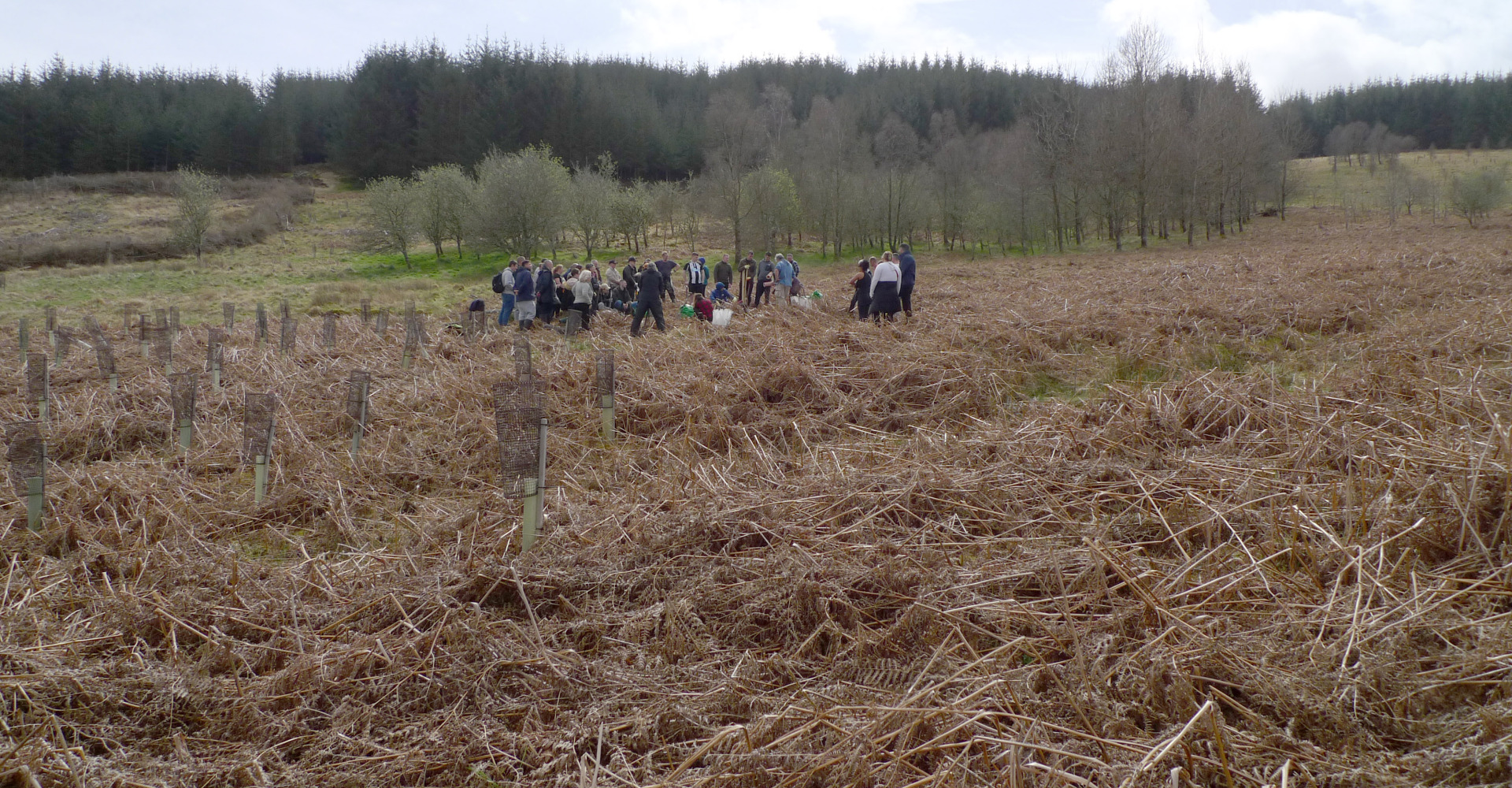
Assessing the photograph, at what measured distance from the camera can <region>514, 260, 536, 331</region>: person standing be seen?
13.9 metres

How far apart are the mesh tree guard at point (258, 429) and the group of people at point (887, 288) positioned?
7733 millimetres

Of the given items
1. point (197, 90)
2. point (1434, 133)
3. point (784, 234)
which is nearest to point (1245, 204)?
point (784, 234)

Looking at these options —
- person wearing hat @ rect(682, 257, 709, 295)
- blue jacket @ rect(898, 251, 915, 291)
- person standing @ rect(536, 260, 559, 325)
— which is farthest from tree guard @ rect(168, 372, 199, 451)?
person wearing hat @ rect(682, 257, 709, 295)

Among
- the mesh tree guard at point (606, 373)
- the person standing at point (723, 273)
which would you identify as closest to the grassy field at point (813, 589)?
the mesh tree guard at point (606, 373)

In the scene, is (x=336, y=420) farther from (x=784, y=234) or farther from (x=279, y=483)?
(x=784, y=234)

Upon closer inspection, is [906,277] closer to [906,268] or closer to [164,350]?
[906,268]

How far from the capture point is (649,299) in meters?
12.7

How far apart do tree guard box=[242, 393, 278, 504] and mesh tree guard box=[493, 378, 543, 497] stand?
5.55ft

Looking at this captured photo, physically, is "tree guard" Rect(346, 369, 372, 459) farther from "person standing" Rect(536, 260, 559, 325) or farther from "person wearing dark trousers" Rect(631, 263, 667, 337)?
"person standing" Rect(536, 260, 559, 325)

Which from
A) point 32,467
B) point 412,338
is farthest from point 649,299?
point 32,467

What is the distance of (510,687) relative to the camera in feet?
10.8

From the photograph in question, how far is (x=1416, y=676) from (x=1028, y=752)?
1251 millimetres

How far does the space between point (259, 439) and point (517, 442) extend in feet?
7.88

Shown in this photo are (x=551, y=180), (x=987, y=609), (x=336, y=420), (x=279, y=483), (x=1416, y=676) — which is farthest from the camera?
(x=551, y=180)
